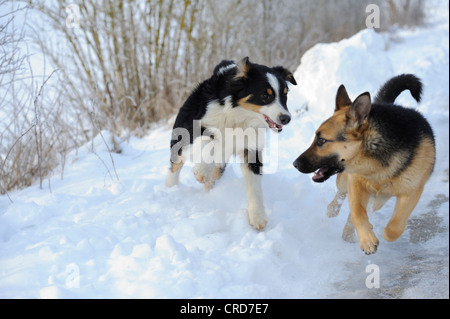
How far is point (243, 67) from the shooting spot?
413cm

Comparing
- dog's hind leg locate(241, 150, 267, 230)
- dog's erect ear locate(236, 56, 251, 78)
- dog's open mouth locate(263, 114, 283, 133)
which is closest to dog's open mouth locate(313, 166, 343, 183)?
dog's open mouth locate(263, 114, 283, 133)

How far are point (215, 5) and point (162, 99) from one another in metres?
2.14

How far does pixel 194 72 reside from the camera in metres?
8.77

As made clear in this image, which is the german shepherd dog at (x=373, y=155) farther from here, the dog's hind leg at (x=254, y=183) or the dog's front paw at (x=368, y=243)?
the dog's hind leg at (x=254, y=183)

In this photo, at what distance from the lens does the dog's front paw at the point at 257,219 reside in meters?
4.12

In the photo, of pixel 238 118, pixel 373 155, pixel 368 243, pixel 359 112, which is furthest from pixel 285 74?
pixel 368 243

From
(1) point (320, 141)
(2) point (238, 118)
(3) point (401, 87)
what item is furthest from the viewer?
(3) point (401, 87)

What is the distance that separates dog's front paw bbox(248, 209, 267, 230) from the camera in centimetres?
412

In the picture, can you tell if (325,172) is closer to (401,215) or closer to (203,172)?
(401,215)

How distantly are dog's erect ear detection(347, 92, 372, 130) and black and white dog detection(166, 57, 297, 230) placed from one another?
2.04ft

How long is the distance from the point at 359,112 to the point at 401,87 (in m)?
1.22

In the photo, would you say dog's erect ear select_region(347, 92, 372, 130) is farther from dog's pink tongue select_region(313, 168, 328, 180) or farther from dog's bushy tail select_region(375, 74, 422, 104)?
dog's bushy tail select_region(375, 74, 422, 104)

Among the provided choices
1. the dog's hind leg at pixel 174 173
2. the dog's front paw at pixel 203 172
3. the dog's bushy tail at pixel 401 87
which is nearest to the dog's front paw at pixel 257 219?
the dog's front paw at pixel 203 172
